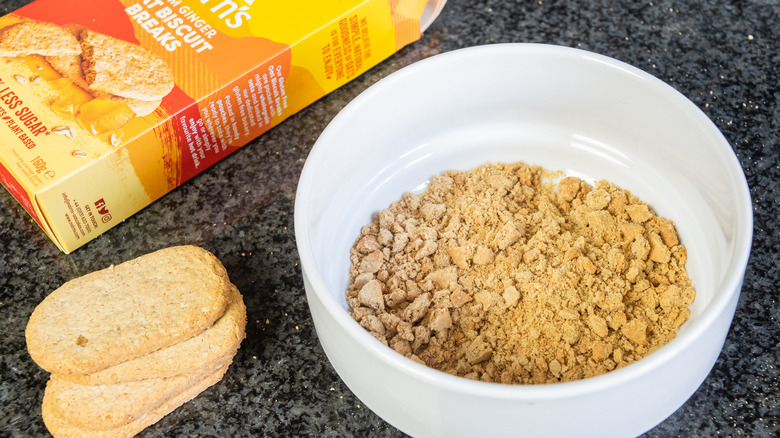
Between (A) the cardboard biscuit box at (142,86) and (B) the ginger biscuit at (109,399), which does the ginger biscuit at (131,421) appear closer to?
→ (B) the ginger biscuit at (109,399)

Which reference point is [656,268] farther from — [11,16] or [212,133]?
[11,16]

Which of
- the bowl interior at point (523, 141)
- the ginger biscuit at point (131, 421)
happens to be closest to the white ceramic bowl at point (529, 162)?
the bowl interior at point (523, 141)

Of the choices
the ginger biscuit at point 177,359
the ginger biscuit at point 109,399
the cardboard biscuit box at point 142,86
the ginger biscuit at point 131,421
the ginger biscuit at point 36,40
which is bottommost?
the ginger biscuit at point 131,421

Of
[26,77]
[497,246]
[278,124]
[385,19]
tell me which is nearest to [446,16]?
[385,19]

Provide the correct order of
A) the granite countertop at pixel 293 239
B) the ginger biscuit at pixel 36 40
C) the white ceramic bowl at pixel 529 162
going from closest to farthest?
the white ceramic bowl at pixel 529 162
the granite countertop at pixel 293 239
the ginger biscuit at pixel 36 40

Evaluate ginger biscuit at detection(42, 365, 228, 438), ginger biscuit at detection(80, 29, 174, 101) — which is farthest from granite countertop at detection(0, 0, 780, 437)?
ginger biscuit at detection(80, 29, 174, 101)

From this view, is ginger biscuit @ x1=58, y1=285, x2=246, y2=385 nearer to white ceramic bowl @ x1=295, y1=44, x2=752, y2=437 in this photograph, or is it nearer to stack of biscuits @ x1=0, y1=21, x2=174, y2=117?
white ceramic bowl @ x1=295, y1=44, x2=752, y2=437
